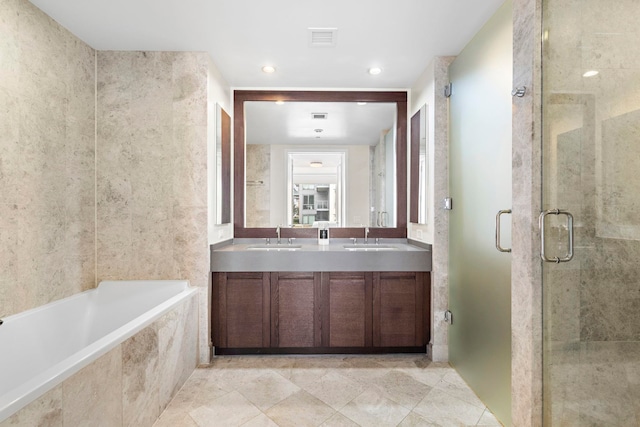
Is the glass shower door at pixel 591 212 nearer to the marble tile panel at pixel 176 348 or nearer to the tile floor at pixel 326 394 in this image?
the tile floor at pixel 326 394

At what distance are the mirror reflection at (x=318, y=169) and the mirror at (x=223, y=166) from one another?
0.70 ft

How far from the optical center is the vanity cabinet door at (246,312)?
2602mm

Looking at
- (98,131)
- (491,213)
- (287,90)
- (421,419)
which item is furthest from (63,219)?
(491,213)

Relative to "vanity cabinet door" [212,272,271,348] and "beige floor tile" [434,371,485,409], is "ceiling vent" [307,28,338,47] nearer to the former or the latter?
"vanity cabinet door" [212,272,271,348]

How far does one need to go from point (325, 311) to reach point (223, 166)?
1.54 meters

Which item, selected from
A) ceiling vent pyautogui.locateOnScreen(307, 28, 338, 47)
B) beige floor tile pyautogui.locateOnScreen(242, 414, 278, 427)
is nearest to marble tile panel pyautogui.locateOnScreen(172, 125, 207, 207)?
ceiling vent pyautogui.locateOnScreen(307, 28, 338, 47)

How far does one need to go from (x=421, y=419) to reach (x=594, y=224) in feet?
4.57

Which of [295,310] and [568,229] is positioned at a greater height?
[568,229]

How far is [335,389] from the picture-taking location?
215cm

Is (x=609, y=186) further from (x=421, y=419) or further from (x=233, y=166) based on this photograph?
(x=233, y=166)

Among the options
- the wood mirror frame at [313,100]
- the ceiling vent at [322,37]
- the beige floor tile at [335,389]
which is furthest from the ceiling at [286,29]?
the beige floor tile at [335,389]

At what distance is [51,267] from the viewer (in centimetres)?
204

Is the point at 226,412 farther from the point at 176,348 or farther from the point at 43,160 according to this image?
the point at 43,160

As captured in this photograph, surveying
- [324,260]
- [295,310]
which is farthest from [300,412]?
[324,260]
